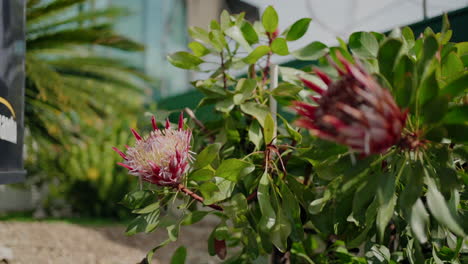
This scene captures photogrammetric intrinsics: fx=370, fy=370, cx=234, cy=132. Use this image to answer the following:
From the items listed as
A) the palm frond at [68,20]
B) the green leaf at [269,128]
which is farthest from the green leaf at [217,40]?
the palm frond at [68,20]

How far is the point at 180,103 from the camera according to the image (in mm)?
→ 2363

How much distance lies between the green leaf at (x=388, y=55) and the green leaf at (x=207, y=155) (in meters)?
0.33

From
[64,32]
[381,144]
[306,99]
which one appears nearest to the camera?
[381,144]

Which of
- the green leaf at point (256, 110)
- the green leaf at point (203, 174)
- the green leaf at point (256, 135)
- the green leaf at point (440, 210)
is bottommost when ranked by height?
the green leaf at point (203, 174)

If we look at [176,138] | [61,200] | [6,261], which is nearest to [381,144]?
Answer: [176,138]

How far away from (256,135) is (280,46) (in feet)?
0.72

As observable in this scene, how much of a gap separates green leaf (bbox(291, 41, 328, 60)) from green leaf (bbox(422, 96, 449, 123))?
427 millimetres

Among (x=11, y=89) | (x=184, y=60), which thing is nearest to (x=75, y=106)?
(x=11, y=89)

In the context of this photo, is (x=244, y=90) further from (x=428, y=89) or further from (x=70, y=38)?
(x=70, y=38)

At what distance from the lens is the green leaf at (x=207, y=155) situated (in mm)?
728

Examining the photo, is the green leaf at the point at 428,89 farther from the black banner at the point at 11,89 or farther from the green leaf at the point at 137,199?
the black banner at the point at 11,89

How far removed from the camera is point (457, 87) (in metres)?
0.52

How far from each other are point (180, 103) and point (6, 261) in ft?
4.52

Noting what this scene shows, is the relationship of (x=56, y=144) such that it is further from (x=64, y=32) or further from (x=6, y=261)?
(x=6, y=261)
